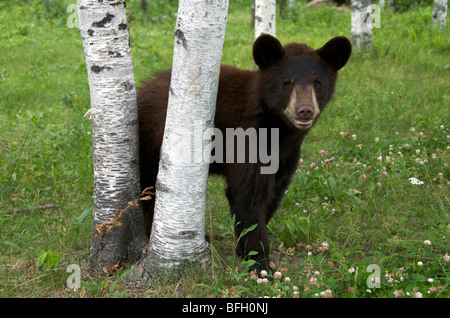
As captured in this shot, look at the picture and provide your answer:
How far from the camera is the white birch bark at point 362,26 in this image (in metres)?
9.84

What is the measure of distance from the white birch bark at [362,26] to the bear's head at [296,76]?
656 cm

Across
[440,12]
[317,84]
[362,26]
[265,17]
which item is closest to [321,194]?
[317,84]

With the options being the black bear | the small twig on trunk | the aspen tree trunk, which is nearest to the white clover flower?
the black bear

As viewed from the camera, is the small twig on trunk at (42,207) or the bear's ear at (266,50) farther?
the small twig on trunk at (42,207)

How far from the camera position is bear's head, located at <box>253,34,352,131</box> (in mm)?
3512

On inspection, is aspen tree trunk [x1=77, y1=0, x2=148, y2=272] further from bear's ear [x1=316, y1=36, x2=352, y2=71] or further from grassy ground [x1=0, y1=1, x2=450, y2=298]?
bear's ear [x1=316, y1=36, x2=352, y2=71]

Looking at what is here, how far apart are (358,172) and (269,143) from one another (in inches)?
76.0

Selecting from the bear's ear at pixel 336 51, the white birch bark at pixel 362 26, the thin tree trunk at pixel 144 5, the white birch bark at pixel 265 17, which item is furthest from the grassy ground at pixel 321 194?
the thin tree trunk at pixel 144 5

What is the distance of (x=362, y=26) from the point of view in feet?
32.4

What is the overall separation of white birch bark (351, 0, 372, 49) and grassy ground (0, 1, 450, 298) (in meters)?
0.31

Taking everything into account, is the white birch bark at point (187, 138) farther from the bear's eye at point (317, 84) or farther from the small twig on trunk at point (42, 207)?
the small twig on trunk at point (42, 207)

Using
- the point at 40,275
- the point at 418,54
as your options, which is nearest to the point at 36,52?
the point at 418,54

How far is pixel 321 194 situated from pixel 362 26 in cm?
629
